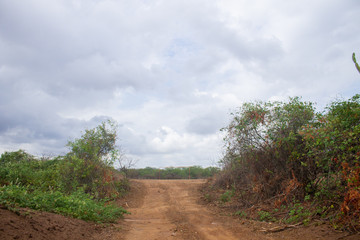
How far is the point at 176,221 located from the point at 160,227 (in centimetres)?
114

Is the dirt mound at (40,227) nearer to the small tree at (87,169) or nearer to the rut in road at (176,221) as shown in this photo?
the rut in road at (176,221)

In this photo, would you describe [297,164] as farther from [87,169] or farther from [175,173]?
[175,173]

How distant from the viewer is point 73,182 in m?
13.9

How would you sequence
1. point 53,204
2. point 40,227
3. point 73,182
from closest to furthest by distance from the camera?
point 40,227 < point 53,204 < point 73,182

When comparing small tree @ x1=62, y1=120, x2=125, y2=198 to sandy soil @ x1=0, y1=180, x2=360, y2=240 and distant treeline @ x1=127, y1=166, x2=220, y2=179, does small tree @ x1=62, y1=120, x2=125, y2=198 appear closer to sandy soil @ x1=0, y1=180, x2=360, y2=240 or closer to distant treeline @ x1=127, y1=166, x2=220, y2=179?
sandy soil @ x1=0, y1=180, x2=360, y2=240

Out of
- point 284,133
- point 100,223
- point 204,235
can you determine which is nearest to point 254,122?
point 284,133

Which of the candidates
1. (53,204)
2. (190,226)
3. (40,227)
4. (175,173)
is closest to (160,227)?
(190,226)

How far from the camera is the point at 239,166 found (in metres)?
14.5

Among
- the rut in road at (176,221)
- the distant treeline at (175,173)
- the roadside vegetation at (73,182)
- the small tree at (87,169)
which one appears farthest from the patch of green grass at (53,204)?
the distant treeline at (175,173)

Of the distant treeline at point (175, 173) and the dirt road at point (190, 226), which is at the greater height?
the distant treeline at point (175, 173)

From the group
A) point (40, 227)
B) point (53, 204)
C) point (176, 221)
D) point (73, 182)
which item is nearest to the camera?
point (40, 227)

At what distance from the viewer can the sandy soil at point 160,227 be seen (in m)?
6.02

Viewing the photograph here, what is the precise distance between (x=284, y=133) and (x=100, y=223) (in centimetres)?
791

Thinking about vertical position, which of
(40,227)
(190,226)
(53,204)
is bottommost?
(190,226)
